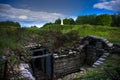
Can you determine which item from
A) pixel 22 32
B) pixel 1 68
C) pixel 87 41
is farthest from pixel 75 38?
pixel 1 68

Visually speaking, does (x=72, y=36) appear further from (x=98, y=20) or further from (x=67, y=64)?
(x=98, y=20)

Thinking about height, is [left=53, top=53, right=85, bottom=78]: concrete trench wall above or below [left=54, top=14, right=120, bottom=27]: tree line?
below

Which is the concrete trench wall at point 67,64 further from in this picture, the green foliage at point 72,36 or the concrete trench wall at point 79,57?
the green foliage at point 72,36

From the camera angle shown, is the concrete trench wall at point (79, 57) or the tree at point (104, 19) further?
the tree at point (104, 19)

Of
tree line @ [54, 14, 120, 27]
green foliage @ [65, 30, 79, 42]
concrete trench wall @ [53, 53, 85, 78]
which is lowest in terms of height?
concrete trench wall @ [53, 53, 85, 78]

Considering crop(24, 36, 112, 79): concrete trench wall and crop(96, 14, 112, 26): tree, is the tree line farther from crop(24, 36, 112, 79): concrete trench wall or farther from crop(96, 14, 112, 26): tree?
crop(24, 36, 112, 79): concrete trench wall

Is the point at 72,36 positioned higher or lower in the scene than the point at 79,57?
higher

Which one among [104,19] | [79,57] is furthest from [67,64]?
[104,19]

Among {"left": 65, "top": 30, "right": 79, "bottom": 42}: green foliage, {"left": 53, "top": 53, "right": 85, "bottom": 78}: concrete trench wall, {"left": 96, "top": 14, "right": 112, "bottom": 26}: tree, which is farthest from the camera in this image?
{"left": 96, "top": 14, "right": 112, "bottom": 26}: tree

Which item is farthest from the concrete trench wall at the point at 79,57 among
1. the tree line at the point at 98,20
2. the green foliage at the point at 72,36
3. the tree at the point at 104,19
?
the tree line at the point at 98,20

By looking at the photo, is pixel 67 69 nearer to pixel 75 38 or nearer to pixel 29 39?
pixel 75 38

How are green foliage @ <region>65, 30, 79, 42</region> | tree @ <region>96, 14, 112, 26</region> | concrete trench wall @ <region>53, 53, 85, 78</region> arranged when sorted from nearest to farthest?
concrete trench wall @ <region>53, 53, 85, 78</region> < green foliage @ <region>65, 30, 79, 42</region> < tree @ <region>96, 14, 112, 26</region>

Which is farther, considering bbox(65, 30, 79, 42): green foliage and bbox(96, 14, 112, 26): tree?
bbox(96, 14, 112, 26): tree

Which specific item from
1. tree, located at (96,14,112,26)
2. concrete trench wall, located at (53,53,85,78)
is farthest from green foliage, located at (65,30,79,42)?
tree, located at (96,14,112,26)
